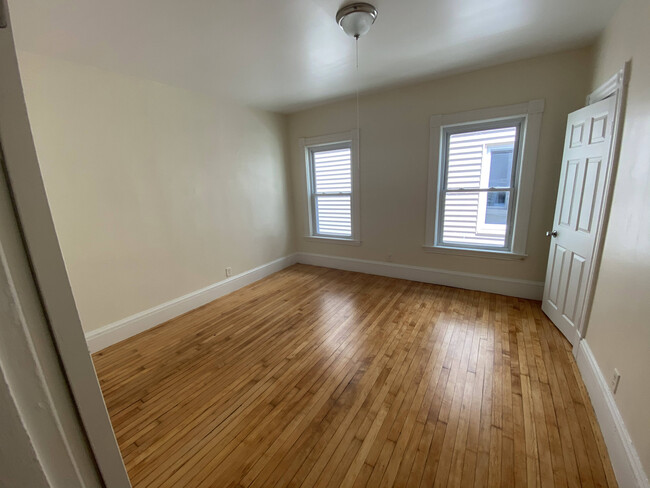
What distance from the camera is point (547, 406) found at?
1715mm

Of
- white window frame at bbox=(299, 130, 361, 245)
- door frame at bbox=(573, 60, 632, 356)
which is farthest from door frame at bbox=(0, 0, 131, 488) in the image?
white window frame at bbox=(299, 130, 361, 245)

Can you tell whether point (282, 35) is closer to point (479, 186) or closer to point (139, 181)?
point (139, 181)

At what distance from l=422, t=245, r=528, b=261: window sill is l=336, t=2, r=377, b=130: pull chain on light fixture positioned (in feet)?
8.57

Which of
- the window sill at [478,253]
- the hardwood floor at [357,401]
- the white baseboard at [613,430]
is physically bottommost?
the hardwood floor at [357,401]

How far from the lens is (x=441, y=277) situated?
3629 millimetres

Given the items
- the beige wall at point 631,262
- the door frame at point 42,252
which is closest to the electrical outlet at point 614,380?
the beige wall at point 631,262

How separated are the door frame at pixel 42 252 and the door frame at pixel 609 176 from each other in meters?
2.79

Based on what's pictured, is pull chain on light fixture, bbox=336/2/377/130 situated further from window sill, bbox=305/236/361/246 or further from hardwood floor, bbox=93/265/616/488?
window sill, bbox=305/236/361/246

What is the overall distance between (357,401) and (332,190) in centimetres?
327

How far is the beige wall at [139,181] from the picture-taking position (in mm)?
2203

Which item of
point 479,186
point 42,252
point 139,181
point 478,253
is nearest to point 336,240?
point 478,253

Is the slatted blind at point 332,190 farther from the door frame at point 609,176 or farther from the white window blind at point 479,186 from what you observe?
the door frame at point 609,176

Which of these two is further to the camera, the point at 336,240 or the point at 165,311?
the point at 336,240

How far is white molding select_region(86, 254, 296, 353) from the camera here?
2508 millimetres
